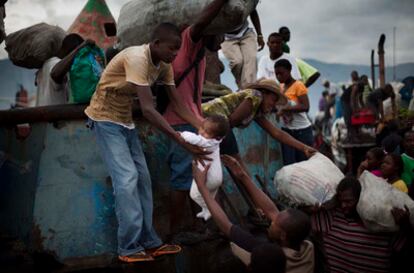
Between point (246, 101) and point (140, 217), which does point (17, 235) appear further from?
point (246, 101)

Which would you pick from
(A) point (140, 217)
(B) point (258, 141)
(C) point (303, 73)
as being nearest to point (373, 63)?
(C) point (303, 73)

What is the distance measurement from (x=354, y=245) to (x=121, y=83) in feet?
6.42

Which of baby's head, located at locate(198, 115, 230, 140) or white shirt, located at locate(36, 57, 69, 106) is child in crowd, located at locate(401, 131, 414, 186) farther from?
white shirt, located at locate(36, 57, 69, 106)

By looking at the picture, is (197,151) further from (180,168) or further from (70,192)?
(70,192)

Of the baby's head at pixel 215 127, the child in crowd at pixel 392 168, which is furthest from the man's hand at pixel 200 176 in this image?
the child in crowd at pixel 392 168

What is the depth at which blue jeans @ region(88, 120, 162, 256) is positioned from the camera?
343cm

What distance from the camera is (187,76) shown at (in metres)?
4.14

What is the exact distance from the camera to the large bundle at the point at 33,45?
501 centimetres

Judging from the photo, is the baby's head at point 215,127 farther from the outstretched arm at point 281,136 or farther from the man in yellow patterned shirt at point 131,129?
the outstretched arm at point 281,136

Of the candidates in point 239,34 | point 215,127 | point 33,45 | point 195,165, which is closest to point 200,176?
point 195,165

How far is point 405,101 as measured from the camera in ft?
40.0

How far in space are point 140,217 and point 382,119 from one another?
6.91m

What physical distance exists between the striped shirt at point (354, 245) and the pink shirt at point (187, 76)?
4.36ft

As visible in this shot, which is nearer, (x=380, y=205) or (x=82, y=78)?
(x=380, y=205)
